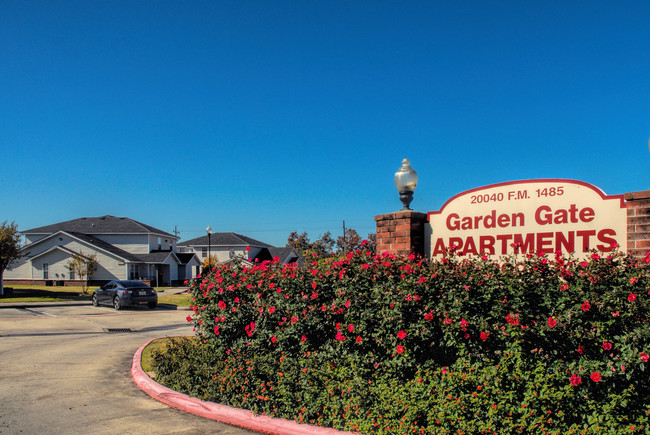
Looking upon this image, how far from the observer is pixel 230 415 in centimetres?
612

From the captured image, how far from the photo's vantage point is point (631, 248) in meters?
5.58

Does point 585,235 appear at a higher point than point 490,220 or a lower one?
lower

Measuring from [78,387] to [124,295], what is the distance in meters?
17.8

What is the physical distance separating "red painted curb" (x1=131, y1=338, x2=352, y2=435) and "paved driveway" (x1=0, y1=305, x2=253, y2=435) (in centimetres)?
12

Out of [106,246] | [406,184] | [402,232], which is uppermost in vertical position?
[406,184]

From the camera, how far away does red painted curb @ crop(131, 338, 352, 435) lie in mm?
5488

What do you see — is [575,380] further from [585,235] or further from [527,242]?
[527,242]

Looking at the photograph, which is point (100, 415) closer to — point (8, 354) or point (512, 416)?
point (512, 416)

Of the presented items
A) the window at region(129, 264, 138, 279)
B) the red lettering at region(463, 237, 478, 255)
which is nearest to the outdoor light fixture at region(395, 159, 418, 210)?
the red lettering at region(463, 237, 478, 255)

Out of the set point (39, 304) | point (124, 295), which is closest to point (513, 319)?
point (124, 295)

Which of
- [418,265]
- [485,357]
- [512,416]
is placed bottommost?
[512,416]

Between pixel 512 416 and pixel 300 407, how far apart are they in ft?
7.89

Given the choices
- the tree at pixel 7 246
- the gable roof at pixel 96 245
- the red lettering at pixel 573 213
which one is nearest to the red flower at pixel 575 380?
the red lettering at pixel 573 213

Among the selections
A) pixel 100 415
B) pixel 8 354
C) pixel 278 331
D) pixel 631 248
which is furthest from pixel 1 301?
pixel 631 248
